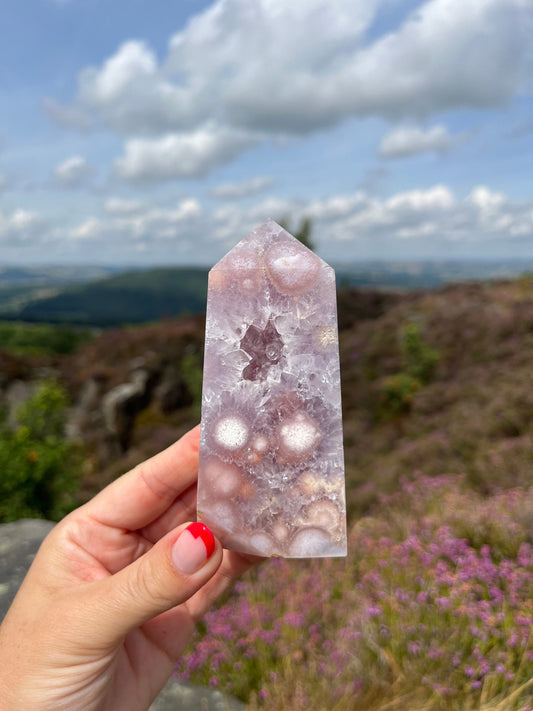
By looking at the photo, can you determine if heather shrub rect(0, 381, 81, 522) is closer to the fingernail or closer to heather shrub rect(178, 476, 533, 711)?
heather shrub rect(178, 476, 533, 711)

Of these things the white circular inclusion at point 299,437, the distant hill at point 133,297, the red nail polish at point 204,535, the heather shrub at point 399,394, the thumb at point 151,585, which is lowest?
the heather shrub at point 399,394

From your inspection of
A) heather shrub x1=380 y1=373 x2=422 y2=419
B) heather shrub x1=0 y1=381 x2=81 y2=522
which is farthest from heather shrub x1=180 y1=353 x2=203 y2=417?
heather shrub x1=0 y1=381 x2=81 y2=522

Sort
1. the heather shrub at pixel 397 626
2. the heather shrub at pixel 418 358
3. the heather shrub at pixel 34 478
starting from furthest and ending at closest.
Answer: the heather shrub at pixel 418 358 → the heather shrub at pixel 34 478 → the heather shrub at pixel 397 626

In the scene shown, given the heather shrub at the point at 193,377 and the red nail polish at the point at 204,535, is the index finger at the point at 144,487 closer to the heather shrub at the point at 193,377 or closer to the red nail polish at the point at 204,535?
the red nail polish at the point at 204,535

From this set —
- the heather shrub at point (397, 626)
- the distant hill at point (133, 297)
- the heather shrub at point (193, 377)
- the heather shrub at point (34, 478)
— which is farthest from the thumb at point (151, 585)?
the distant hill at point (133, 297)

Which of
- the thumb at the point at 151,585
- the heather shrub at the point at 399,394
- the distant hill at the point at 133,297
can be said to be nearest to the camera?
the thumb at the point at 151,585

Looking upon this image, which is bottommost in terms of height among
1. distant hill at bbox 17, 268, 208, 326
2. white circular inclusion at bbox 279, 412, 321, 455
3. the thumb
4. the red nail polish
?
the thumb

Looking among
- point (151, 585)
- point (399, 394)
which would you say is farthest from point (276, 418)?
point (399, 394)
